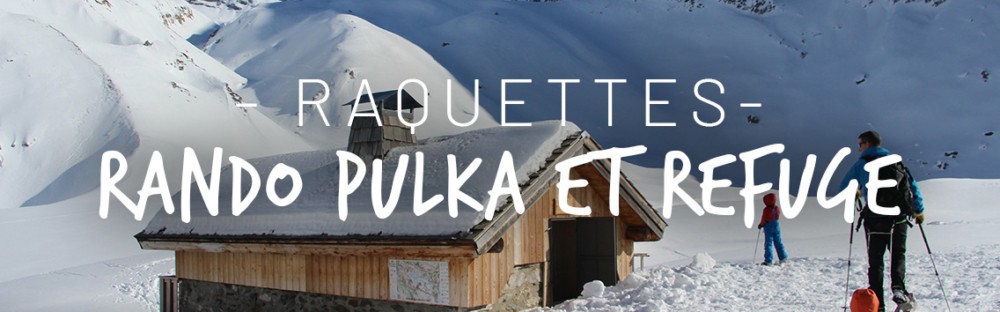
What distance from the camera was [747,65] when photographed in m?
83.4

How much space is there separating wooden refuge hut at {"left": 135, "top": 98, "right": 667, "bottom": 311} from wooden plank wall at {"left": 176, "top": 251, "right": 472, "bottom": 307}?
19mm

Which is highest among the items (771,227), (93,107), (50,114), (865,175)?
(93,107)

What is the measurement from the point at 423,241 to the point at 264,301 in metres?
4.22

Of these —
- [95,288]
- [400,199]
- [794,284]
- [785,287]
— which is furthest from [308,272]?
[95,288]

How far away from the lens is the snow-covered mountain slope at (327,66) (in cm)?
6531

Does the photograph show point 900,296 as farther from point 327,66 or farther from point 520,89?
point 520,89

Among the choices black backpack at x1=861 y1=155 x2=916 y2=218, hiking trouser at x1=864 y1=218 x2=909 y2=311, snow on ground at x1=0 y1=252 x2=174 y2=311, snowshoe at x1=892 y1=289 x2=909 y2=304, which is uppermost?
black backpack at x1=861 y1=155 x2=916 y2=218

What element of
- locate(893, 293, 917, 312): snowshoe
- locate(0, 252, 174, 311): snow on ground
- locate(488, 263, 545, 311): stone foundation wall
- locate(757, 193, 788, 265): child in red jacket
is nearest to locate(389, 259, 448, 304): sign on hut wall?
locate(488, 263, 545, 311): stone foundation wall

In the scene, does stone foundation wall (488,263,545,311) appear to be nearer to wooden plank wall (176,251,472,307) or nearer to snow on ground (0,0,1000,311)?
wooden plank wall (176,251,472,307)

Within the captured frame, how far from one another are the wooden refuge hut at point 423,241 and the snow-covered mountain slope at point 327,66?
146 feet

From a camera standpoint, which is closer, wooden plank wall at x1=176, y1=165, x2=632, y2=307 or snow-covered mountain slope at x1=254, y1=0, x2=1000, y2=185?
wooden plank wall at x1=176, y1=165, x2=632, y2=307

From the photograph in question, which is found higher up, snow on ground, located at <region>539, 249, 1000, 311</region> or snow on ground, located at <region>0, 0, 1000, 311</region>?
snow on ground, located at <region>0, 0, 1000, 311</region>

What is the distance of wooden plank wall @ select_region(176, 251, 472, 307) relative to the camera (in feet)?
34.0

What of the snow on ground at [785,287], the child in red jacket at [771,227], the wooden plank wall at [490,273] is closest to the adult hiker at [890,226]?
the snow on ground at [785,287]
